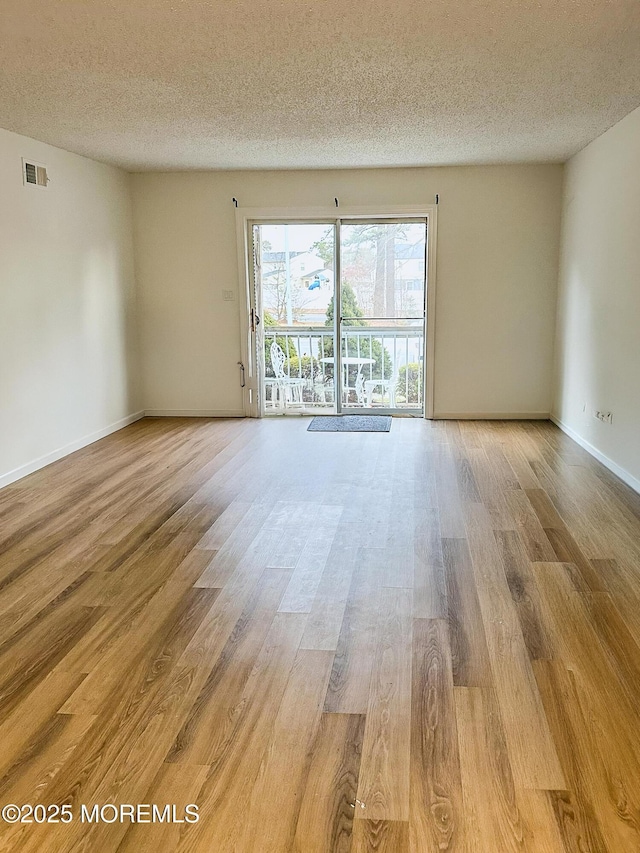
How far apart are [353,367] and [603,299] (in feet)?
9.32

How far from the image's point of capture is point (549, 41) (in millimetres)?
→ 3250

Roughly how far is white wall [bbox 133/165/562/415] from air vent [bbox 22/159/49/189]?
1812 millimetres

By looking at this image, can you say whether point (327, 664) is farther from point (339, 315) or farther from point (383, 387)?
point (383, 387)

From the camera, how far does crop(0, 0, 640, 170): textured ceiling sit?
2.91 metres

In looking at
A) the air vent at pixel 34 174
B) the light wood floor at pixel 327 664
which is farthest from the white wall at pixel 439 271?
the light wood floor at pixel 327 664

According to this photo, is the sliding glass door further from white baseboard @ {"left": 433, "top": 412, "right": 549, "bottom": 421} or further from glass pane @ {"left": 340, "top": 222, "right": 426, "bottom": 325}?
white baseboard @ {"left": 433, "top": 412, "right": 549, "bottom": 421}

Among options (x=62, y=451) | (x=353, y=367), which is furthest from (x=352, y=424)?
(x=62, y=451)

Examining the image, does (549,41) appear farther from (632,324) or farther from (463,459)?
(463,459)

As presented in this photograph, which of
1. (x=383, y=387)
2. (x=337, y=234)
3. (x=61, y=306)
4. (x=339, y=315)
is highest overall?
(x=337, y=234)

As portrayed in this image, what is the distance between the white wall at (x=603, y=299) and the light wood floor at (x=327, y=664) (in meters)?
0.62

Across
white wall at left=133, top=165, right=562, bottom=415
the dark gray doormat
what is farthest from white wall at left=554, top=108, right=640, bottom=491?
the dark gray doormat

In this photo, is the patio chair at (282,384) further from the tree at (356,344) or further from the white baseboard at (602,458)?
the white baseboard at (602,458)

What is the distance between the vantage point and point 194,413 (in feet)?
24.3

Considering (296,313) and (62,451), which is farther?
(296,313)
